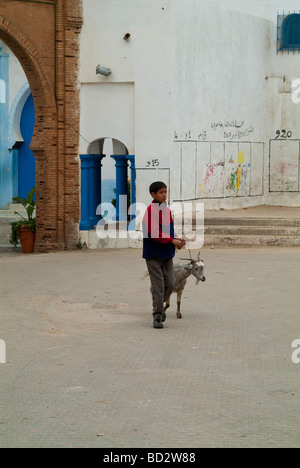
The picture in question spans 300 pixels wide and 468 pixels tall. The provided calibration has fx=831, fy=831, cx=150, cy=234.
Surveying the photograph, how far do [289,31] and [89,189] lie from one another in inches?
345

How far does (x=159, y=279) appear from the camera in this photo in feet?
30.0

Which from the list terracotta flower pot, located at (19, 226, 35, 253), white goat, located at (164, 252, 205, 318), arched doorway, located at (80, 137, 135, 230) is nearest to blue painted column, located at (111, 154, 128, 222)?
arched doorway, located at (80, 137, 135, 230)

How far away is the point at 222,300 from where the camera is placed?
1091cm

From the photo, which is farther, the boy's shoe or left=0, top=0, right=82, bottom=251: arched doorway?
left=0, top=0, right=82, bottom=251: arched doorway

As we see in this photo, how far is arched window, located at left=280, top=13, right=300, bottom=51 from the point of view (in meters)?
22.5

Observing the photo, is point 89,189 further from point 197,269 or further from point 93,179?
point 197,269

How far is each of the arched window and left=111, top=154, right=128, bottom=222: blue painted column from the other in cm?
676

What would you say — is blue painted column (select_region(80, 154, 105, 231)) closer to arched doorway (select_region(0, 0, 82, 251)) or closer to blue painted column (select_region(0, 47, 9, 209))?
arched doorway (select_region(0, 0, 82, 251))

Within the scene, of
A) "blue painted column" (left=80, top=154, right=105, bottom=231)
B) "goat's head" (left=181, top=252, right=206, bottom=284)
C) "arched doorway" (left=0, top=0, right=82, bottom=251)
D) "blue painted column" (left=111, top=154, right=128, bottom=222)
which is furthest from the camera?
"blue painted column" (left=111, top=154, right=128, bottom=222)

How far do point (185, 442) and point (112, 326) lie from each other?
13.5 ft

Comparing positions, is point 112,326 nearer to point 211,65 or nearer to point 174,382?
point 174,382

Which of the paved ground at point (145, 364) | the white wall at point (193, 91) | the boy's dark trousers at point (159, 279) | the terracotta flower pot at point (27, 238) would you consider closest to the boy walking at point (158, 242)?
the boy's dark trousers at point (159, 279)

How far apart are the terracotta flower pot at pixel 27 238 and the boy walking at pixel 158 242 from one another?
8.05 metres

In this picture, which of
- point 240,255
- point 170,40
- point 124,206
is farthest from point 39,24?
point 240,255
